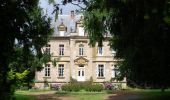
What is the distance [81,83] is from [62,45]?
6088 millimetres

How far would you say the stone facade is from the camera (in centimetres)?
5741

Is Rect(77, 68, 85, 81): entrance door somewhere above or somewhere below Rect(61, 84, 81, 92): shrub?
above

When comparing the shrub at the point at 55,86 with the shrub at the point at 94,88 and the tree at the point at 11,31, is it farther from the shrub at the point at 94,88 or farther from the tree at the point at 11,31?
the tree at the point at 11,31

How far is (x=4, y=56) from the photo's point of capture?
16.7 metres

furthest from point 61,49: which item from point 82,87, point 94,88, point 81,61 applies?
point 94,88

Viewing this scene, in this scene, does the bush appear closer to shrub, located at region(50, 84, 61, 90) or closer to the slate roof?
shrub, located at region(50, 84, 61, 90)

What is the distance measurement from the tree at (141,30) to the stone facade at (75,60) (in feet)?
96.1

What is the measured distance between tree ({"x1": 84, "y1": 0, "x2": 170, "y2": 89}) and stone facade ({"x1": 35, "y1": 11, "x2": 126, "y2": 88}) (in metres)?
29.3

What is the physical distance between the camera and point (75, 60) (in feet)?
189

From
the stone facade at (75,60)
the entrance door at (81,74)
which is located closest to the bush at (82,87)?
the entrance door at (81,74)

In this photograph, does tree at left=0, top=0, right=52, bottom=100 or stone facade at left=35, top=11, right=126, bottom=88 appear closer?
tree at left=0, top=0, right=52, bottom=100

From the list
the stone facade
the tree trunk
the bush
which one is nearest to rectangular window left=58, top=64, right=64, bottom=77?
the stone facade

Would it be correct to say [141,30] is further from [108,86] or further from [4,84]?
[108,86]

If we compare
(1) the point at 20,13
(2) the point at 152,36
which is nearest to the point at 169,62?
(2) the point at 152,36
